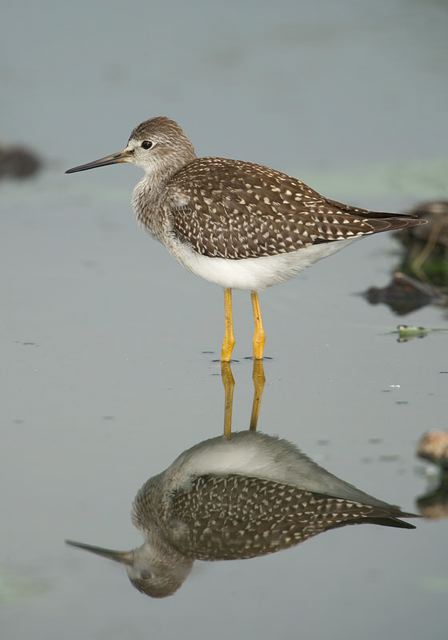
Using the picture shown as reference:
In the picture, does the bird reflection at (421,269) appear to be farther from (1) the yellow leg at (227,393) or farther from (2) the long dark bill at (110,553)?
(2) the long dark bill at (110,553)

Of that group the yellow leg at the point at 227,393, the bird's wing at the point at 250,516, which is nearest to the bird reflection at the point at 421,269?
the yellow leg at the point at 227,393

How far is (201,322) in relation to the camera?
10.5 m

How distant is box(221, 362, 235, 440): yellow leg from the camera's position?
8532 mm

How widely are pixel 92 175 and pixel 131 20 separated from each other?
13.5 ft

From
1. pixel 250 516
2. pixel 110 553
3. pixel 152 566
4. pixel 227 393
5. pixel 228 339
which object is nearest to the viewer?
pixel 152 566

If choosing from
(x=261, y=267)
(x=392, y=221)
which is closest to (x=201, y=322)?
(x=261, y=267)

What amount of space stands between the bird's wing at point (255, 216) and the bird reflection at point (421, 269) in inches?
60.0

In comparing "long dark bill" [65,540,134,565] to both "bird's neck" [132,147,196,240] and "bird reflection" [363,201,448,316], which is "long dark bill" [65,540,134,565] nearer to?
"bird's neck" [132,147,196,240]

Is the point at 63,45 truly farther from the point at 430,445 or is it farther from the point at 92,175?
the point at 430,445

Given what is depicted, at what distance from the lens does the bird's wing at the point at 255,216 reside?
9.41 meters

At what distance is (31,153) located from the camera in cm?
1452

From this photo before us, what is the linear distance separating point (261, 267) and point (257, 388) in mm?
922

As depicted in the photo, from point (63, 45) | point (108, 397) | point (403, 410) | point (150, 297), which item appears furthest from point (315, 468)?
point (63, 45)

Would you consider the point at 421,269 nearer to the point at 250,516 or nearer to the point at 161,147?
the point at 161,147
